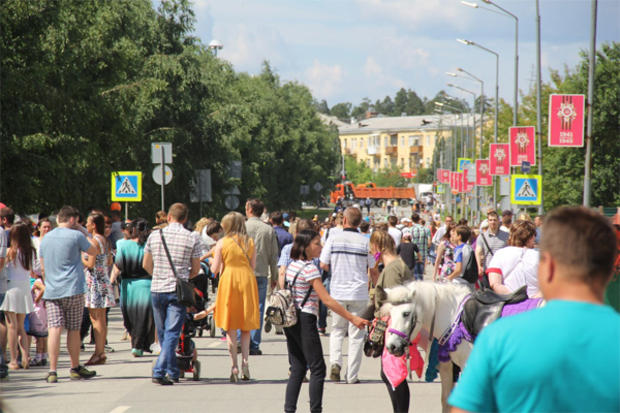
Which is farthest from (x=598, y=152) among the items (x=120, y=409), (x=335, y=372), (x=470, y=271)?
(x=120, y=409)

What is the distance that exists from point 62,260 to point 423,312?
5179 millimetres

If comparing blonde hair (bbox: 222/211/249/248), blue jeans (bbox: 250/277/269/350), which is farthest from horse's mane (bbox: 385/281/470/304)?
blue jeans (bbox: 250/277/269/350)

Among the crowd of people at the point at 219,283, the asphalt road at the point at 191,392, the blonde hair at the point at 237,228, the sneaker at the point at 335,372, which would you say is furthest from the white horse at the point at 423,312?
the blonde hair at the point at 237,228

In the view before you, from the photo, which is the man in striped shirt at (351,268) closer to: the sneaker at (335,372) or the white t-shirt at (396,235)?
the sneaker at (335,372)

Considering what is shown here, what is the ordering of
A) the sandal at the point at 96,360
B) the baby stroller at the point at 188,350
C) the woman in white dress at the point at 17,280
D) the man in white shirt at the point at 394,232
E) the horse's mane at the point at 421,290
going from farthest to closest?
the man in white shirt at the point at 394,232 < the sandal at the point at 96,360 < the woman in white dress at the point at 17,280 < the baby stroller at the point at 188,350 < the horse's mane at the point at 421,290

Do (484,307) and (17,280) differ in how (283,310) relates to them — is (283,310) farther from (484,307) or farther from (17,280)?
(17,280)

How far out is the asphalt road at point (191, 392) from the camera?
378 inches

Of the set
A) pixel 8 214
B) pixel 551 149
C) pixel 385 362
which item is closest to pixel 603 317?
pixel 385 362

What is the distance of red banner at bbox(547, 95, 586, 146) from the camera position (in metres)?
21.4

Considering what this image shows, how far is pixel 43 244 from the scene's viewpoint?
11.1 meters

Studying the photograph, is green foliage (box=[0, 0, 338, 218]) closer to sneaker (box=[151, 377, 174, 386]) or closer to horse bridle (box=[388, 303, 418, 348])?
sneaker (box=[151, 377, 174, 386])

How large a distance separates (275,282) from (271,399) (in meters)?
3.39

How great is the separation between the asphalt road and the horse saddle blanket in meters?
2.35

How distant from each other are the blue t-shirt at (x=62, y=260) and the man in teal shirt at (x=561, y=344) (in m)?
8.64
